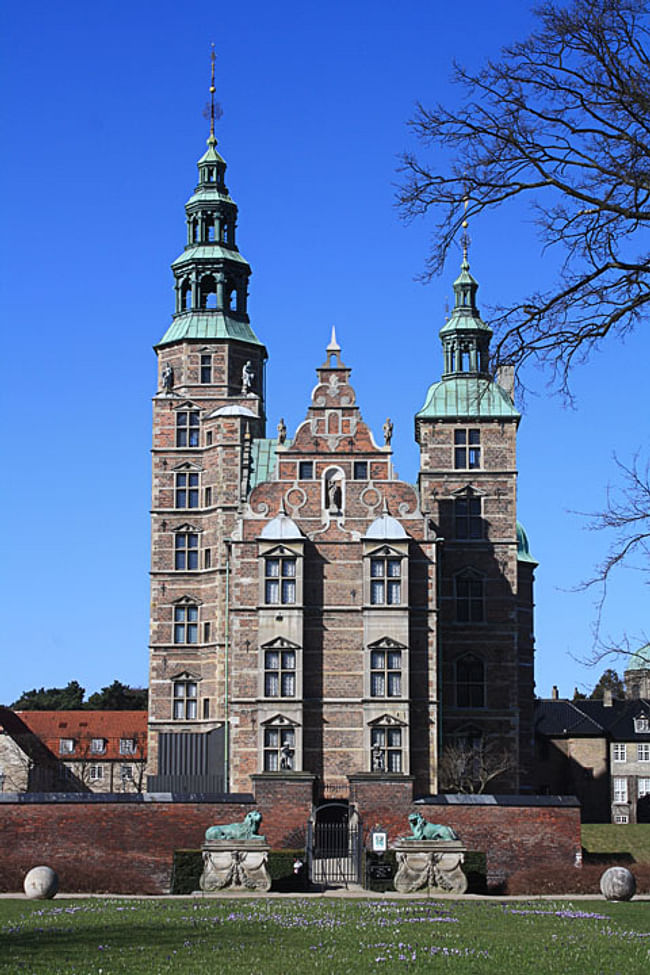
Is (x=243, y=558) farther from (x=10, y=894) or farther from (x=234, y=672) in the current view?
(x=10, y=894)

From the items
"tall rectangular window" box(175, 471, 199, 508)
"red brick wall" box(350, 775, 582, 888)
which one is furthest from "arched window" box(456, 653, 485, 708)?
"red brick wall" box(350, 775, 582, 888)

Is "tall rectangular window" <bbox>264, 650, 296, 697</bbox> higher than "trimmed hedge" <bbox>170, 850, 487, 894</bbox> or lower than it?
higher

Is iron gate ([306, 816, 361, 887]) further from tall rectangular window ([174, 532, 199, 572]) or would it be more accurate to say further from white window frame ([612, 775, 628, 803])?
white window frame ([612, 775, 628, 803])

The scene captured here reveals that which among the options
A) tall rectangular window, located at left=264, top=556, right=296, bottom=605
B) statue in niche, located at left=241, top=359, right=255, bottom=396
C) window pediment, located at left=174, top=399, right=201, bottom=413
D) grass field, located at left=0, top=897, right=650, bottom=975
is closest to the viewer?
grass field, located at left=0, top=897, right=650, bottom=975

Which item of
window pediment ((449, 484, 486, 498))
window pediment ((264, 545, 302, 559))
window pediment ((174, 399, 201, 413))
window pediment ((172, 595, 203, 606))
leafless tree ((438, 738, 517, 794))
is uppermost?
window pediment ((174, 399, 201, 413))

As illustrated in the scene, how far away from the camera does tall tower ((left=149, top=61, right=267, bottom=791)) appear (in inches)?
2110

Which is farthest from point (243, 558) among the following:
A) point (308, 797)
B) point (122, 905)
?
point (122, 905)

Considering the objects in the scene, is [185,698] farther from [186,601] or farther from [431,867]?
[431,867]

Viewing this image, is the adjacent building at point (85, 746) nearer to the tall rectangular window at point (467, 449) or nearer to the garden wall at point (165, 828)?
the tall rectangular window at point (467, 449)

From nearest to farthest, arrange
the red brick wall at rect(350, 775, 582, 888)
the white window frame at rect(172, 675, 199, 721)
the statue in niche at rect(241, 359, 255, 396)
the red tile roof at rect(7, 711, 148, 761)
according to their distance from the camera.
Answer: the red brick wall at rect(350, 775, 582, 888) → the white window frame at rect(172, 675, 199, 721) → the statue in niche at rect(241, 359, 255, 396) → the red tile roof at rect(7, 711, 148, 761)

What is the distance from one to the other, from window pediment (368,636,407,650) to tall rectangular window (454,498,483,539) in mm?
7909

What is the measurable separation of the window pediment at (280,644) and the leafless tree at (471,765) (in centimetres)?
727

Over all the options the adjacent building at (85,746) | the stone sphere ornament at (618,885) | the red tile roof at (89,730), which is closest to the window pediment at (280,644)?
the stone sphere ornament at (618,885)

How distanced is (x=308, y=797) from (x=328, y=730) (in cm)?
700
